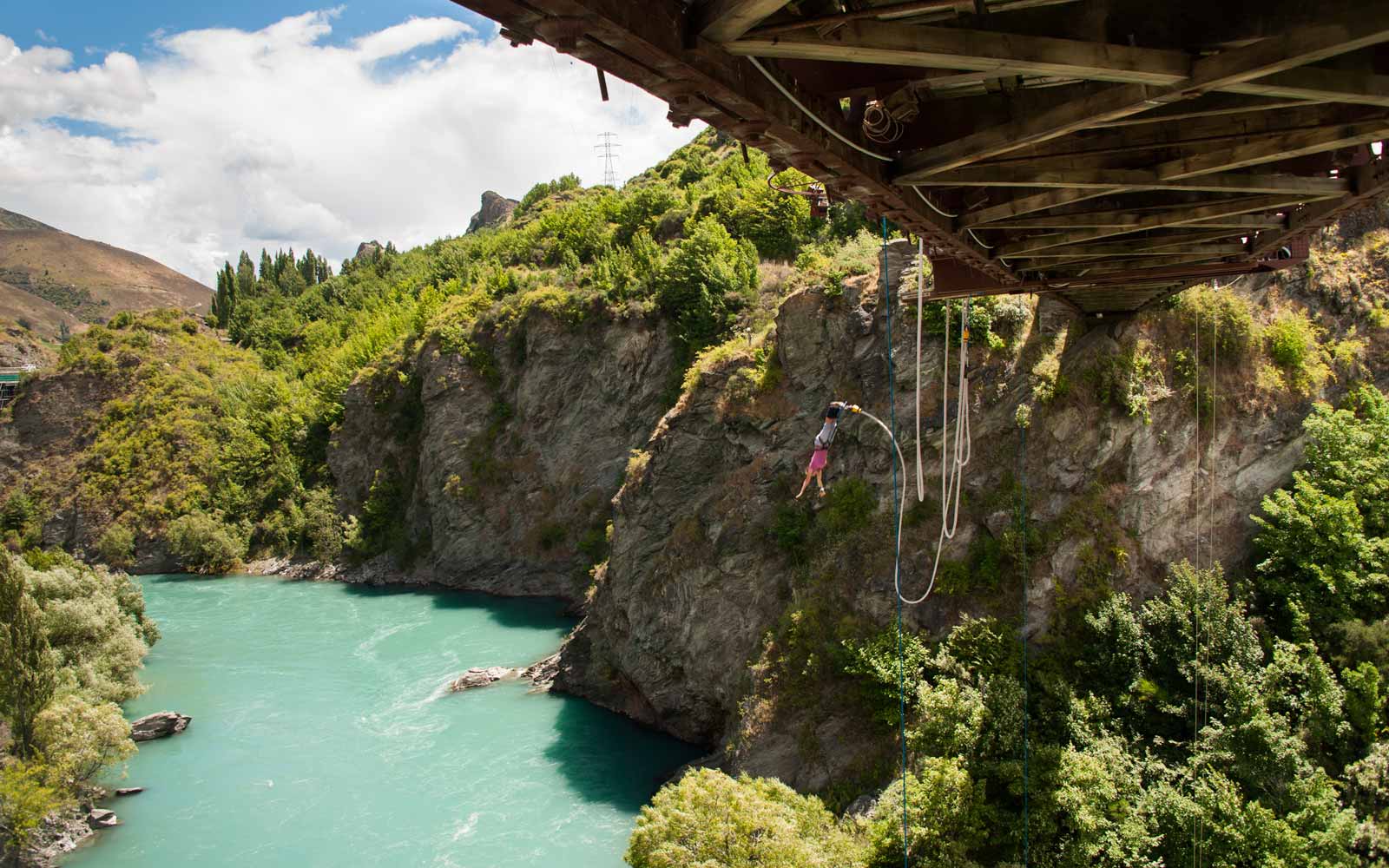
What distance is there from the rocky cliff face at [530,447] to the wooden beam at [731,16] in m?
31.4

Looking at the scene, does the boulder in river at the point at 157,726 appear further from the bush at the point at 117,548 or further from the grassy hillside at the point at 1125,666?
the bush at the point at 117,548

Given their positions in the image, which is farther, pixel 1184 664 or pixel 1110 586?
pixel 1110 586

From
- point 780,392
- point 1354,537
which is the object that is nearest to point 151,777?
point 780,392

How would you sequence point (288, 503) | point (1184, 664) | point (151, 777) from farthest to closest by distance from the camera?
point (288, 503)
point (151, 777)
point (1184, 664)

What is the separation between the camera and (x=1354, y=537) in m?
15.2

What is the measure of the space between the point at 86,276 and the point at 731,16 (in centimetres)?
20995

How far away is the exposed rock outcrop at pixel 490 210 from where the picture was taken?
95688 mm

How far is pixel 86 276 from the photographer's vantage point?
556 ft

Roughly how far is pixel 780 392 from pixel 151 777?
20040 mm

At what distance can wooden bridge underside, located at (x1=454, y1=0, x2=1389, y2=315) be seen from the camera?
14.1ft

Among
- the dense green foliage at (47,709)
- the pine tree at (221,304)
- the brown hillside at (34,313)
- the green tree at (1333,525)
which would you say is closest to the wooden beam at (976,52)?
the green tree at (1333,525)

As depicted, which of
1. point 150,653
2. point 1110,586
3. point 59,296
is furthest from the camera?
point 59,296

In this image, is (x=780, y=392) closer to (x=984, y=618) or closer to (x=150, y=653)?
(x=984, y=618)

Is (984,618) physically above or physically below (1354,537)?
below
